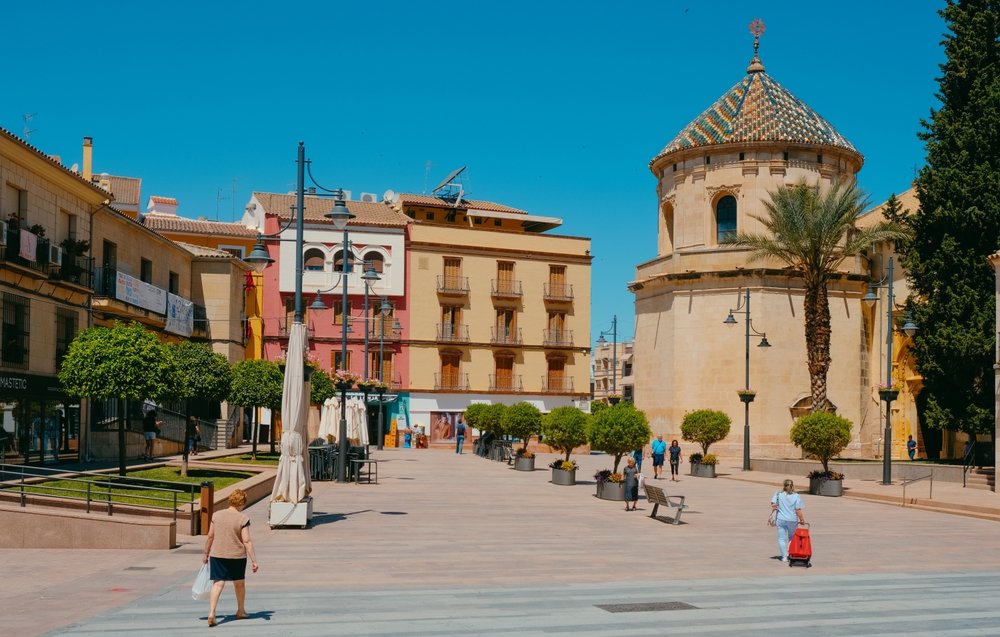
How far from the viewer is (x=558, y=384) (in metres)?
63.6

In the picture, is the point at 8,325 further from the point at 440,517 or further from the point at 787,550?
the point at 787,550

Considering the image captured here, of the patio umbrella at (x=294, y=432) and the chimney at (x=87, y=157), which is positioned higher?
the chimney at (x=87, y=157)

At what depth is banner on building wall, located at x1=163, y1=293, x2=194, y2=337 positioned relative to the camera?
3941 cm

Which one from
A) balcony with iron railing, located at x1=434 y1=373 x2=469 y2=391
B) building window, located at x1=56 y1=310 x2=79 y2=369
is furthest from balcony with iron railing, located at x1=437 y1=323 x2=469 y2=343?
building window, located at x1=56 y1=310 x2=79 y2=369

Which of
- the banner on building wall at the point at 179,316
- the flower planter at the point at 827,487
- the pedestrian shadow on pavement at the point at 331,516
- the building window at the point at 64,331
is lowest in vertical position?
the flower planter at the point at 827,487

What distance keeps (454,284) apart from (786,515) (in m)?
46.2

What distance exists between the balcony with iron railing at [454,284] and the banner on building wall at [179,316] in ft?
67.6

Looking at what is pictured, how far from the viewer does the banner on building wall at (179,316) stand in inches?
1551

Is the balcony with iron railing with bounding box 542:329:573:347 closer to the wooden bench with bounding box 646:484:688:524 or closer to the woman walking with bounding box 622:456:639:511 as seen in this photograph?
the woman walking with bounding box 622:456:639:511

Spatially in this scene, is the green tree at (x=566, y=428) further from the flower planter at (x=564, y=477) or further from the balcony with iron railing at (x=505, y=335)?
the balcony with iron railing at (x=505, y=335)

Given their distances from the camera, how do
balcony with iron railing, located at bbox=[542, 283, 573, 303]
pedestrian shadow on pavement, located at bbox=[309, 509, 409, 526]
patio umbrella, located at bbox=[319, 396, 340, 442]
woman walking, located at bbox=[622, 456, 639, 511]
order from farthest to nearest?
balcony with iron railing, located at bbox=[542, 283, 573, 303]
patio umbrella, located at bbox=[319, 396, 340, 442]
woman walking, located at bbox=[622, 456, 639, 511]
pedestrian shadow on pavement, located at bbox=[309, 509, 409, 526]

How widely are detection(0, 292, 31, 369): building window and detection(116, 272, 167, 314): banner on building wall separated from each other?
604 cm

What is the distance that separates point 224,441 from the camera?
4475cm

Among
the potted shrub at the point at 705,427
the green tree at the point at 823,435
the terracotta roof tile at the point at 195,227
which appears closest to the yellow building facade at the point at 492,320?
the terracotta roof tile at the point at 195,227
